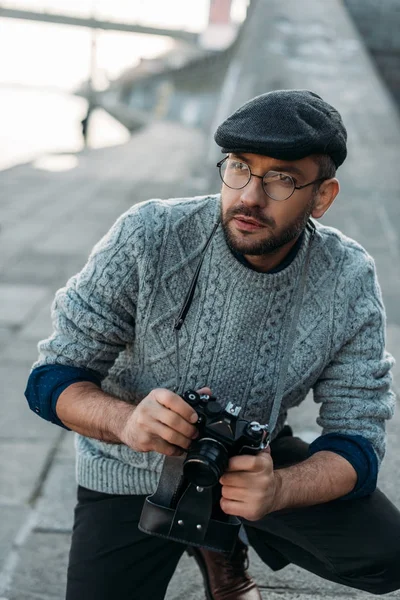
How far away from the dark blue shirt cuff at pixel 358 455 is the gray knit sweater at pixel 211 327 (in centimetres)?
3

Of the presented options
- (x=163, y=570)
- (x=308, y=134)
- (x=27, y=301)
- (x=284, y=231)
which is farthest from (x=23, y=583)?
(x=27, y=301)

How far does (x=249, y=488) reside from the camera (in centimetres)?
173

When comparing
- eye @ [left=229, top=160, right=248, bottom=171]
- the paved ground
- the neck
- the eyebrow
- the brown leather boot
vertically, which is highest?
the eyebrow

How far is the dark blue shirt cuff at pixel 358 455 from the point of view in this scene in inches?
80.0

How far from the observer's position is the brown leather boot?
2346 millimetres

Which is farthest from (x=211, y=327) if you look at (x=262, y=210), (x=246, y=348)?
(x=262, y=210)

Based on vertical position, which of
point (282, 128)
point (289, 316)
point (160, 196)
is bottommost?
point (160, 196)

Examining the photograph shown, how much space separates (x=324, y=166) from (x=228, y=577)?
124cm

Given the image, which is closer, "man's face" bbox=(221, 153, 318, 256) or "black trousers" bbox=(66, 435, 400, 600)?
"man's face" bbox=(221, 153, 318, 256)

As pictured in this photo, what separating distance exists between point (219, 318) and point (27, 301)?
3.59 metres

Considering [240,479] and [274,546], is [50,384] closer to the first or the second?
[240,479]

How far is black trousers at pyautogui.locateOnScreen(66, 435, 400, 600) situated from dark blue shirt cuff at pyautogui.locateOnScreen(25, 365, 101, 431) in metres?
0.34

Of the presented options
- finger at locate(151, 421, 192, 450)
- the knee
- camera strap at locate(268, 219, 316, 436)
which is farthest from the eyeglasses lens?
the knee

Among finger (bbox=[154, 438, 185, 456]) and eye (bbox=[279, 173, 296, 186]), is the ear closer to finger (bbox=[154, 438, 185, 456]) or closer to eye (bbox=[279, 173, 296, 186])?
eye (bbox=[279, 173, 296, 186])
